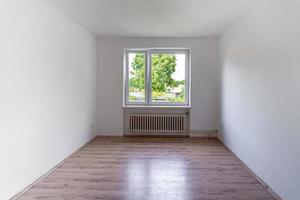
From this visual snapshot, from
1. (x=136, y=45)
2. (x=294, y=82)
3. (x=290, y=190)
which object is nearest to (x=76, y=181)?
(x=290, y=190)

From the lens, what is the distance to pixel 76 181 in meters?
3.21

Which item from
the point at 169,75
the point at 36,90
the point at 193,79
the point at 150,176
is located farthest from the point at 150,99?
the point at 36,90

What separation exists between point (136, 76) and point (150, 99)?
2.19 ft

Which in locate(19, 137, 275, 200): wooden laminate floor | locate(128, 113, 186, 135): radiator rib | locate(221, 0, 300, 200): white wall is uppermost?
locate(221, 0, 300, 200): white wall

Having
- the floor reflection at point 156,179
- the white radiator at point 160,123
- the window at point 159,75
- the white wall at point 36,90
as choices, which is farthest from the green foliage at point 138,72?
the floor reflection at point 156,179

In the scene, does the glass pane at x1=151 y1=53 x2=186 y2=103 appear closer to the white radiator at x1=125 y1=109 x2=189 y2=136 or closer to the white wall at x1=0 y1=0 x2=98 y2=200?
the white radiator at x1=125 y1=109 x2=189 y2=136

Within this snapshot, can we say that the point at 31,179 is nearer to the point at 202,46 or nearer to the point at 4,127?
the point at 4,127

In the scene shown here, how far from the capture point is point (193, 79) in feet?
19.6

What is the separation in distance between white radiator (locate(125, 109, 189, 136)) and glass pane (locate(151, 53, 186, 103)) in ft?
1.55

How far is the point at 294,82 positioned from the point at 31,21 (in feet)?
9.78

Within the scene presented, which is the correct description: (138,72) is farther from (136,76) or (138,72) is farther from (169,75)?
(169,75)

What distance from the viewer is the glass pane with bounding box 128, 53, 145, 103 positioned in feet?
20.5

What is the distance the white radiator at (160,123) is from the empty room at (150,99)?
2 cm

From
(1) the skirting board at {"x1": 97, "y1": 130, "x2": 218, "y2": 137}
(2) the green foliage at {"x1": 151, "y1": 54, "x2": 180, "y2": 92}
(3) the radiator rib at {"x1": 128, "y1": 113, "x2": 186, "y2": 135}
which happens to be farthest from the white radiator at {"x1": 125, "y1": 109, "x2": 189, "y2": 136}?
(2) the green foliage at {"x1": 151, "y1": 54, "x2": 180, "y2": 92}
